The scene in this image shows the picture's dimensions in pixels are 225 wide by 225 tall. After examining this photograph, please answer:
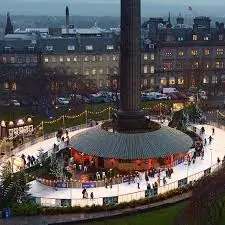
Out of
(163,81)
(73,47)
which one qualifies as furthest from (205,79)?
(73,47)

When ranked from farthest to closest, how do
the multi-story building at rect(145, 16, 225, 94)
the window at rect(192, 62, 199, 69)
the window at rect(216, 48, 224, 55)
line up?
1. the window at rect(216, 48, 224, 55)
2. the multi-story building at rect(145, 16, 225, 94)
3. the window at rect(192, 62, 199, 69)

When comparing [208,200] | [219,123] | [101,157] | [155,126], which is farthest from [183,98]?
[208,200]

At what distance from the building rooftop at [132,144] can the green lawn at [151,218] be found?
12023 millimetres

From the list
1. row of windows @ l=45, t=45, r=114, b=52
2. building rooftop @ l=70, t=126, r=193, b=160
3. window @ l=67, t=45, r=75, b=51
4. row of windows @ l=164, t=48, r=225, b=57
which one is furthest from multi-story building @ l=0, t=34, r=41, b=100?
building rooftop @ l=70, t=126, r=193, b=160

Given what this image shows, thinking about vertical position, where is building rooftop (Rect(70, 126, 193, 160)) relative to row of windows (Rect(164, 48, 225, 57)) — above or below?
below

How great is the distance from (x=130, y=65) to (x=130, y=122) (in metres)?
6.28

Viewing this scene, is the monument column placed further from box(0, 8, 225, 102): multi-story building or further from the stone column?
box(0, 8, 225, 102): multi-story building

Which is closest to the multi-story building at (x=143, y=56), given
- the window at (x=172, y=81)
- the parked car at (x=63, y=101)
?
the window at (x=172, y=81)

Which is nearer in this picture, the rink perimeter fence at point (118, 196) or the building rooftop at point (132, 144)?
the rink perimeter fence at point (118, 196)

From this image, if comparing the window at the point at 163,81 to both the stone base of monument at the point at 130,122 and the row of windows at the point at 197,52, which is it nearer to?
the row of windows at the point at 197,52

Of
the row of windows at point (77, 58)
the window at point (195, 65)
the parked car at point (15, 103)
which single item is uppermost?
the row of windows at point (77, 58)

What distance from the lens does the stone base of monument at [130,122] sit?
66.8m

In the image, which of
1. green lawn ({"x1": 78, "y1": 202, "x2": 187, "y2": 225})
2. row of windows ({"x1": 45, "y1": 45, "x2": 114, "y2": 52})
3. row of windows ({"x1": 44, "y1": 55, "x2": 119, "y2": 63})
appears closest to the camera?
green lawn ({"x1": 78, "y1": 202, "x2": 187, "y2": 225})

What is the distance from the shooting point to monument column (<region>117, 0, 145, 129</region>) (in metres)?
65.4
